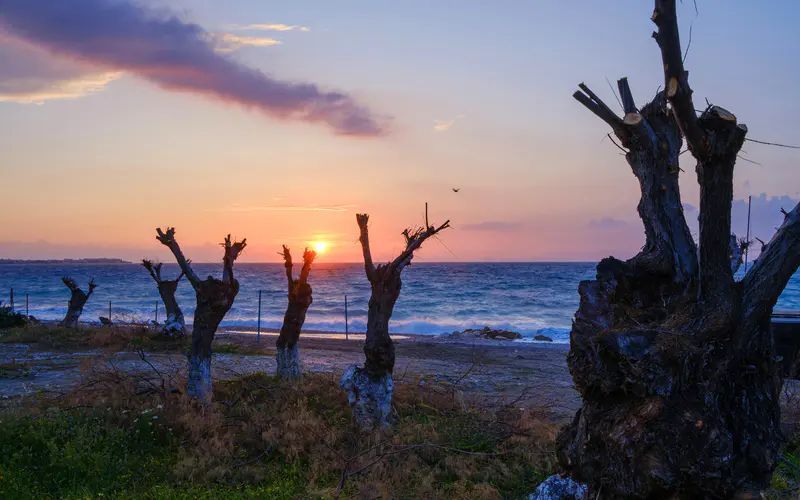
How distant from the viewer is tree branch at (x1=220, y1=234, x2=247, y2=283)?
1212 cm

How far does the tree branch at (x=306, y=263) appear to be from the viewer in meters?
14.5

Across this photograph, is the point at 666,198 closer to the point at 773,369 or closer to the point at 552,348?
the point at 773,369

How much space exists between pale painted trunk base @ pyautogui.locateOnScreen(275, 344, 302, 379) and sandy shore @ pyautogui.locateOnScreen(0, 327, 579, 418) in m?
1.03

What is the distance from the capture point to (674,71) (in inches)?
180

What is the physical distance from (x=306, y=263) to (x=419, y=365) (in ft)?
25.1

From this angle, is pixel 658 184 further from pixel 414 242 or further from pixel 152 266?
pixel 152 266

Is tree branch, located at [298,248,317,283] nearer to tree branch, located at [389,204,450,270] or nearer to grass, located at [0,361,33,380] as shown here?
tree branch, located at [389,204,450,270]

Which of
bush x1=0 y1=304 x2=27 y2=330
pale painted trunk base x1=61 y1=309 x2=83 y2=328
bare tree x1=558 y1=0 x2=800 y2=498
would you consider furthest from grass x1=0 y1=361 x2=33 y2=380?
bare tree x1=558 y1=0 x2=800 y2=498

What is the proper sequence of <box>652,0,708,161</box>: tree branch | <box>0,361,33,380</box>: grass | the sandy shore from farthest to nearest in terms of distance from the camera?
<box>0,361,33,380</box>: grass
the sandy shore
<box>652,0,708,161</box>: tree branch

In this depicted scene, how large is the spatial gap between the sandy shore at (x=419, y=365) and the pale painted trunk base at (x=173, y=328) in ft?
9.11

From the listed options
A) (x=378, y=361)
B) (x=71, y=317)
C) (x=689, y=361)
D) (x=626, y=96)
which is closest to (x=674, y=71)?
(x=626, y=96)

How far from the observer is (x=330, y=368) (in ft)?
60.4

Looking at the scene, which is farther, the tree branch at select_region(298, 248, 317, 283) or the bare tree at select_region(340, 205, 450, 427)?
the tree branch at select_region(298, 248, 317, 283)

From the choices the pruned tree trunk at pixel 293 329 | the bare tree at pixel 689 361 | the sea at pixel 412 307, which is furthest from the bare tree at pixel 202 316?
the sea at pixel 412 307
